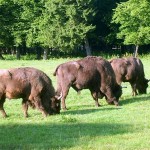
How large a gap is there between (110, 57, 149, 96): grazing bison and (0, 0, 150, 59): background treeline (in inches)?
1428

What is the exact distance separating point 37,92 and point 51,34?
4528 cm

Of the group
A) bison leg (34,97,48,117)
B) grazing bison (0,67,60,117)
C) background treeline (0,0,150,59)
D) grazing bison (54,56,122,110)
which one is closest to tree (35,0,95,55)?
background treeline (0,0,150,59)

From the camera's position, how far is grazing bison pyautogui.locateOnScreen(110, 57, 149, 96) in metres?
20.0

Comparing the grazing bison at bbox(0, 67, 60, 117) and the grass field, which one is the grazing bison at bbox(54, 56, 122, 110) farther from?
the grazing bison at bbox(0, 67, 60, 117)

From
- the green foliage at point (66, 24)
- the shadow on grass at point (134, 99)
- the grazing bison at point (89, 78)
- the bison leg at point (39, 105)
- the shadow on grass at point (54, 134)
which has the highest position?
the green foliage at point (66, 24)

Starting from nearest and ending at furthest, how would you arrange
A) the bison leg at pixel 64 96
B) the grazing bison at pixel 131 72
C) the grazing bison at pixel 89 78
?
the bison leg at pixel 64 96
the grazing bison at pixel 89 78
the grazing bison at pixel 131 72

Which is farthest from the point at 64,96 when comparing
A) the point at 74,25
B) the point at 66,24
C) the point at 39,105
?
the point at 66,24

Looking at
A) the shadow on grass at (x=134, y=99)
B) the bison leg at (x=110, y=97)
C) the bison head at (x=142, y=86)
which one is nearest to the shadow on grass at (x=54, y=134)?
the bison leg at (x=110, y=97)

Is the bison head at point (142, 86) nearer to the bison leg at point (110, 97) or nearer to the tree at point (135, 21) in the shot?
the bison leg at point (110, 97)

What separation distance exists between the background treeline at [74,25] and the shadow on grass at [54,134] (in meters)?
44.8

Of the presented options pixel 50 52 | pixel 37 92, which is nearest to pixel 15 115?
pixel 37 92

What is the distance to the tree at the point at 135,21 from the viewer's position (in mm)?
57188

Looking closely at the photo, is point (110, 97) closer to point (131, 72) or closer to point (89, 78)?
point (89, 78)

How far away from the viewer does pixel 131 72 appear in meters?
20.2
